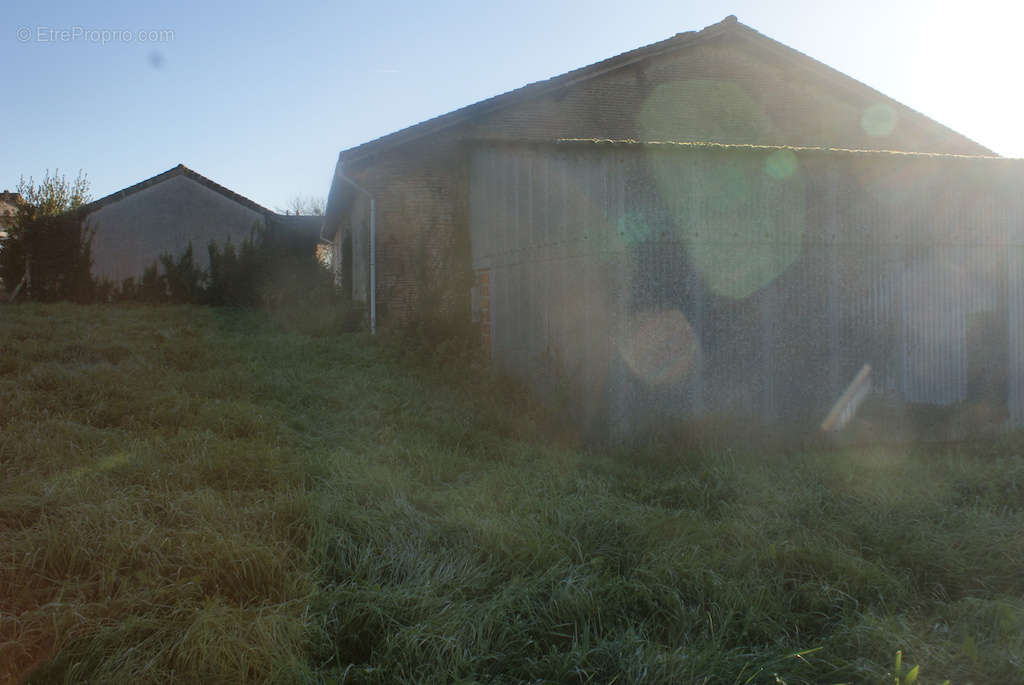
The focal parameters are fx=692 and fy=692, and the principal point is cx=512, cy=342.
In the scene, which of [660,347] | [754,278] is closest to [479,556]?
[660,347]

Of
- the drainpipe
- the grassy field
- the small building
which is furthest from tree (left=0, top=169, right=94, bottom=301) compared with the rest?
the grassy field

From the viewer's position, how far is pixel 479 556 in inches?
126

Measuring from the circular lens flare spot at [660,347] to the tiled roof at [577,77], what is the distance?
7127 millimetres

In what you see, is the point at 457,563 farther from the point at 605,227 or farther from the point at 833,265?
the point at 833,265

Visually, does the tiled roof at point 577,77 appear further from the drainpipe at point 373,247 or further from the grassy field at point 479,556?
the grassy field at point 479,556

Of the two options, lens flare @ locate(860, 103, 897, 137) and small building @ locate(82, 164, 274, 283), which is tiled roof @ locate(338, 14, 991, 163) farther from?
small building @ locate(82, 164, 274, 283)

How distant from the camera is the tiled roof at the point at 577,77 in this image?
11312 mm

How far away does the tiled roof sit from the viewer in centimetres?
1131

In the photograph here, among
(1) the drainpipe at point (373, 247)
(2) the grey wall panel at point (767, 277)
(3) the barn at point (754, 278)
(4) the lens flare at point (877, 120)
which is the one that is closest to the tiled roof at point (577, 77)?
(1) the drainpipe at point (373, 247)

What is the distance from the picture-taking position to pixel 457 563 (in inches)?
124

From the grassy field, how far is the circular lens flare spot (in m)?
0.65

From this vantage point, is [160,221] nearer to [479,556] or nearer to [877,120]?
[877,120]

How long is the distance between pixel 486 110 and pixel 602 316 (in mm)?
7115

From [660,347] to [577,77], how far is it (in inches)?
302
